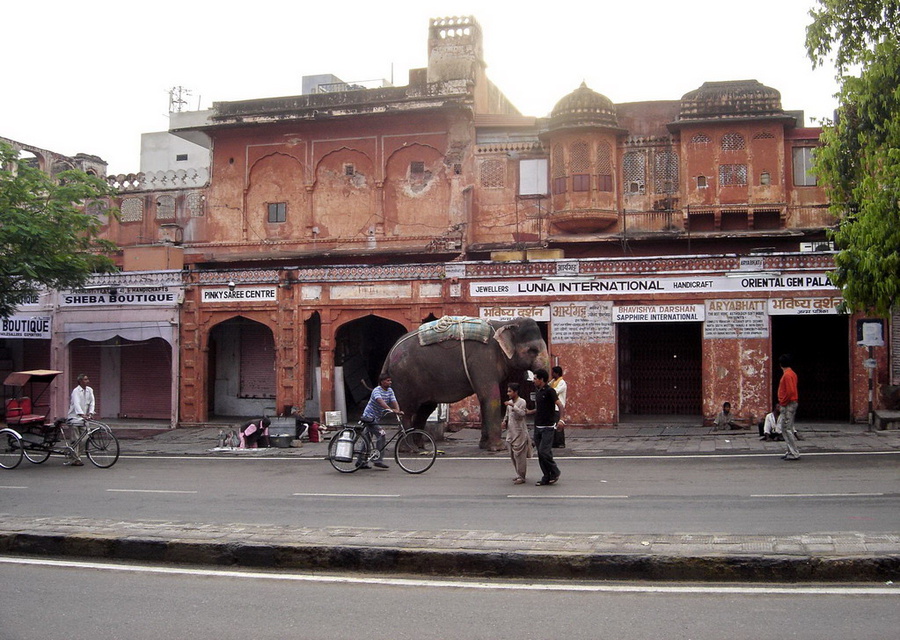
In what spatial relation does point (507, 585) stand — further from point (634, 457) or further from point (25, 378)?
point (25, 378)

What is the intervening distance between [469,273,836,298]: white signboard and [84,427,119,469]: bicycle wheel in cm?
964

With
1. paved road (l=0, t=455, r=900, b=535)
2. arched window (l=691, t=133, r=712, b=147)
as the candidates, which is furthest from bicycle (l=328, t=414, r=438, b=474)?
arched window (l=691, t=133, r=712, b=147)

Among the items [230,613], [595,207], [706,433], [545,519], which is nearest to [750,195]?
[595,207]

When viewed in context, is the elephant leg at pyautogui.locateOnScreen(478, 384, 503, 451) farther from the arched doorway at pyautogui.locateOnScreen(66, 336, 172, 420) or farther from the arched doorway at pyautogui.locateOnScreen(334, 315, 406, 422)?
the arched doorway at pyautogui.locateOnScreen(66, 336, 172, 420)

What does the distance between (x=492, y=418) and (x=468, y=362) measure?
117 cm

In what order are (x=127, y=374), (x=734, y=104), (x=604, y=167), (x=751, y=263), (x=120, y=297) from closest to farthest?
(x=751, y=263), (x=734, y=104), (x=120, y=297), (x=604, y=167), (x=127, y=374)

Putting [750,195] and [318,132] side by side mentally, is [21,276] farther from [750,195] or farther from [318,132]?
[750,195]

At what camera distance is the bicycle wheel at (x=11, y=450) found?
1731 cm

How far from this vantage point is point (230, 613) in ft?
22.3

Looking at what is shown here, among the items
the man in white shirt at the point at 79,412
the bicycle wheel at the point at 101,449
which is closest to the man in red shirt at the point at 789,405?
the bicycle wheel at the point at 101,449

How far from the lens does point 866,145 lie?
16.3 m

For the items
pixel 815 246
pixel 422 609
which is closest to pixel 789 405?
pixel 422 609

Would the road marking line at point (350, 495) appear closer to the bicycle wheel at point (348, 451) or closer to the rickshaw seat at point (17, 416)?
the bicycle wheel at point (348, 451)

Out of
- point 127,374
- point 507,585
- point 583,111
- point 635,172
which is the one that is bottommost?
point 507,585
